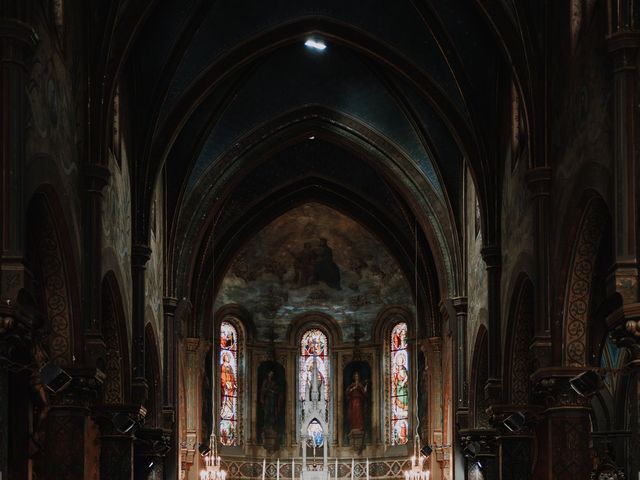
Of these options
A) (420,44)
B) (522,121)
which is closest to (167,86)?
(420,44)

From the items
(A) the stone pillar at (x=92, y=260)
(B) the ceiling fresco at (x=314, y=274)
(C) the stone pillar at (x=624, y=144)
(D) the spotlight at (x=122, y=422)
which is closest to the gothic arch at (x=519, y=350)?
(D) the spotlight at (x=122, y=422)

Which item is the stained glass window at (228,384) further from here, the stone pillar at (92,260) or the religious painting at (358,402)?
the stone pillar at (92,260)

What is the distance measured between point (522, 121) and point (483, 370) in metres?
8.89

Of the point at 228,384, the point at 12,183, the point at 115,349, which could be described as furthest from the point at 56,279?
the point at 228,384

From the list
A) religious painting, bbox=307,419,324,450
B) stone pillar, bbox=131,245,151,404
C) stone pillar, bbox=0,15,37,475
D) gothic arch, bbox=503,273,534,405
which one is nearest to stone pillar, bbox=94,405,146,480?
stone pillar, bbox=131,245,151,404

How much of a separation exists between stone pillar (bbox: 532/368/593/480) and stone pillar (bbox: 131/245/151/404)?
937cm

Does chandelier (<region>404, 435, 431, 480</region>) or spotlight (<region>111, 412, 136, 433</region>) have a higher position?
spotlight (<region>111, 412, 136, 433</region>)

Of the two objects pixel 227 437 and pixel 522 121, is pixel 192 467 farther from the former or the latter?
pixel 522 121

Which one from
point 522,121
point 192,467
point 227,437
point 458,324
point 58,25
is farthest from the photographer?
point 227,437

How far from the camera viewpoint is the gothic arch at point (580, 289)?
20.4m

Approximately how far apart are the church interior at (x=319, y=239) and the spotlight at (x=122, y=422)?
46 millimetres

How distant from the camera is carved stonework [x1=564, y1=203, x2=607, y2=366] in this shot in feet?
67.4

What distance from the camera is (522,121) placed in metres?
24.3

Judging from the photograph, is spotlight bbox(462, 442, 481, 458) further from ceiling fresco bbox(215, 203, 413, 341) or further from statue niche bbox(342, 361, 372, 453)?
statue niche bbox(342, 361, 372, 453)
